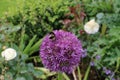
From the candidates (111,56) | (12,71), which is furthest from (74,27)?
(12,71)

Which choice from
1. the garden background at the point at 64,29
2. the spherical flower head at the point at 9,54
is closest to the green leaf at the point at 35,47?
the garden background at the point at 64,29

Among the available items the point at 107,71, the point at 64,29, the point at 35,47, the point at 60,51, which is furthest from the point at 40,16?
the point at 60,51

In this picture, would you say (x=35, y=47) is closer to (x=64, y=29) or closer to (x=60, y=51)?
(x=64, y=29)

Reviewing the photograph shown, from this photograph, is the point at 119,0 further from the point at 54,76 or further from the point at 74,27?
the point at 54,76

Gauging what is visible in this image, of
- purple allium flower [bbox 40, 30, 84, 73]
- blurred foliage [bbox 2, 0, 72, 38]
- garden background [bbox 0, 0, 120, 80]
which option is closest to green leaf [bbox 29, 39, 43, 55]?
garden background [bbox 0, 0, 120, 80]

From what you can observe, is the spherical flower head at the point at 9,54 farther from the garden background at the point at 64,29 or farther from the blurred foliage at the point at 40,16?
the blurred foliage at the point at 40,16

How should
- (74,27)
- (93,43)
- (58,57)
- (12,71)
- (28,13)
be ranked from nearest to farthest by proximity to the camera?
(58,57)
(12,71)
(93,43)
(74,27)
(28,13)

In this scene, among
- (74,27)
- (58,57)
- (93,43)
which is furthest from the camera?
(74,27)

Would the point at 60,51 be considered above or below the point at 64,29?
above
